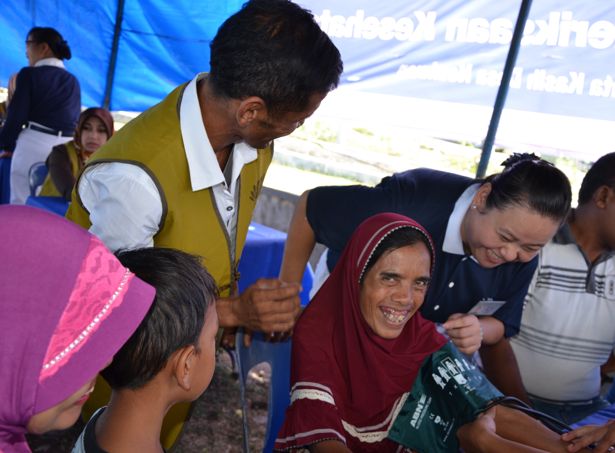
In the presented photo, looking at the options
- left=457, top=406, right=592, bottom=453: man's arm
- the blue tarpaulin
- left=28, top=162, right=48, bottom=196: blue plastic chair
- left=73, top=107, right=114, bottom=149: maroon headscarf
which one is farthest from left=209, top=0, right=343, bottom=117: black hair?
left=28, top=162, right=48, bottom=196: blue plastic chair

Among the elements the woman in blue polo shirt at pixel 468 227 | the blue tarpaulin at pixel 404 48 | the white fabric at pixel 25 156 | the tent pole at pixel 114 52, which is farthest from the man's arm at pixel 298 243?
the tent pole at pixel 114 52

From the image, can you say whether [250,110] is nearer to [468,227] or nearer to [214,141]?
[214,141]

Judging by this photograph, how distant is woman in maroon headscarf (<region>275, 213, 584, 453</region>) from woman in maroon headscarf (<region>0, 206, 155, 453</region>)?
1.01m

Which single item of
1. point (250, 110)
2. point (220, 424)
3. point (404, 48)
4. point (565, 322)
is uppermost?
point (404, 48)

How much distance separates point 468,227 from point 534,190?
10.3 inches

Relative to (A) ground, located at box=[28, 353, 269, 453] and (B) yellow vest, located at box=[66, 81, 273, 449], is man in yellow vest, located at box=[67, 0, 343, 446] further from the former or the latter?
(A) ground, located at box=[28, 353, 269, 453]

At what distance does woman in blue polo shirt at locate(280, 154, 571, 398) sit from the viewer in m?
2.05

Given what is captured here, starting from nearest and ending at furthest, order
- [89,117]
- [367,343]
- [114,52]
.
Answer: [367,343] → [89,117] → [114,52]

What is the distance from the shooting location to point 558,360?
2346mm

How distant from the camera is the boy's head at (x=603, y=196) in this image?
2.24 meters

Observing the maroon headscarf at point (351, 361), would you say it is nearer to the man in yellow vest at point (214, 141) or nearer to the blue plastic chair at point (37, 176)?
the man in yellow vest at point (214, 141)

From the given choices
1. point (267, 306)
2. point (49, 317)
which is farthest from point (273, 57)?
point (49, 317)

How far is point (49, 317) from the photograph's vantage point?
874mm

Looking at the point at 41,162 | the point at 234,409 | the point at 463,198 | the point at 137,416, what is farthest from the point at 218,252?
the point at 41,162
